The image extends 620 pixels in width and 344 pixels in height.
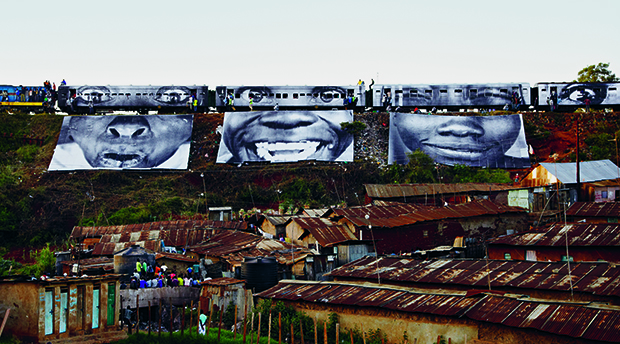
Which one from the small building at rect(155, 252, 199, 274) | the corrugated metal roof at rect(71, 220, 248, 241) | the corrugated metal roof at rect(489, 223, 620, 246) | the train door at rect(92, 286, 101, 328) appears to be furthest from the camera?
the corrugated metal roof at rect(71, 220, 248, 241)

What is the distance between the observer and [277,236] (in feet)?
77.3

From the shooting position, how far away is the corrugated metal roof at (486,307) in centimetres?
1007

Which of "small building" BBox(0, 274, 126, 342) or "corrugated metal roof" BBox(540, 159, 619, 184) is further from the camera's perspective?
"corrugated metal roof" BBox(540, 159, 619, 184)

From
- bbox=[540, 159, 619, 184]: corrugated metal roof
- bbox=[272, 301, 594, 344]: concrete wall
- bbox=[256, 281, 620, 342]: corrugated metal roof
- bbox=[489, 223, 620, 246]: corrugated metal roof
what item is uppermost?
bbox=[540, 159, 619, 184]: corrugated metal roof

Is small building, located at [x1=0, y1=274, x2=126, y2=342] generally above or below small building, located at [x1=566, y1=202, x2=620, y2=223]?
below

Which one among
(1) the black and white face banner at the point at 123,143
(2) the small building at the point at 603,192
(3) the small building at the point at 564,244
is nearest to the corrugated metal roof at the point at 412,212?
(2) the small building at the point at 603,192

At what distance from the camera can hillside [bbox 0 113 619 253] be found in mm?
28922

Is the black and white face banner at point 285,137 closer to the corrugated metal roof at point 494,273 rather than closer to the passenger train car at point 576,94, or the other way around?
the passenger train car at point 576,94

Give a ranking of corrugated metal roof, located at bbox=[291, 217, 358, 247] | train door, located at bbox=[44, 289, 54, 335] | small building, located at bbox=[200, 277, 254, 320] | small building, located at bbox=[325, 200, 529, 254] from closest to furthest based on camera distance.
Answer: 1. train door, located at bbox=[44, 289, 54, 335]
2. small building, located at bbox=[200, 277, 254, 320]
3. corrugated metal roof, located at bbox=[291, 217, 358, 247]
4. small building, located at bbox=[325, 200, 529, 254]

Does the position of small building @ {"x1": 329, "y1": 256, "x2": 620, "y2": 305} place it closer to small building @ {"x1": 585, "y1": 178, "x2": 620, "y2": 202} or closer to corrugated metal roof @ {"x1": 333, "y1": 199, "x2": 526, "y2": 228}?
corrugated metal roof @ {"x1": 333, "y1": 199, "x2": 526, "y2": 228}

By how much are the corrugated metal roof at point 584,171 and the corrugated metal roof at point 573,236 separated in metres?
8.60

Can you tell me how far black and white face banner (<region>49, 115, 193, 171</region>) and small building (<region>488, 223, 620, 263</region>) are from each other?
2021 cm

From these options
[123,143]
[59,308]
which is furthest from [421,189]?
[59,308]

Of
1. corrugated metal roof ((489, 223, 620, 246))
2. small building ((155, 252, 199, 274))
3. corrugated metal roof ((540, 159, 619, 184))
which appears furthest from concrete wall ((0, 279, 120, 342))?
corrugated metal roof ((540, 159, 619, 184))
